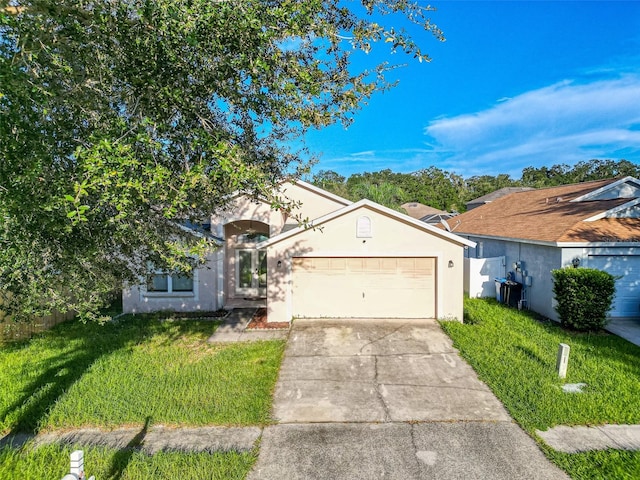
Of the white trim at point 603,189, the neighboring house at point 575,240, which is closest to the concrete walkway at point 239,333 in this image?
the neighboring house at point 575,240

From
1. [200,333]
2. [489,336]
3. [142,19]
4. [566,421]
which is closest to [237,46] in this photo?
[142,19]

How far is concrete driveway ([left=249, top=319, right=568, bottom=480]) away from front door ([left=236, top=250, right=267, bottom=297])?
5.91m

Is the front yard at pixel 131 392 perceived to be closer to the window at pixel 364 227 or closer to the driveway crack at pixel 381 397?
the driveway crack at pixel 381 397

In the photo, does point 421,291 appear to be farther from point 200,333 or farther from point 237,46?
point 237,46

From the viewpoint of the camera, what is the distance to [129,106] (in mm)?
4586

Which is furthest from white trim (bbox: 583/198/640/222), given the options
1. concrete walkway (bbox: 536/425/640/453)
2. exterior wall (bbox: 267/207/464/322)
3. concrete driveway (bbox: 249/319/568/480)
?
concrete walkway (bbox: 536/425/640/453)

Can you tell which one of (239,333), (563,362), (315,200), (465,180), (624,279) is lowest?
(239,333)

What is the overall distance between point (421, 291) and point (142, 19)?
10048 mm

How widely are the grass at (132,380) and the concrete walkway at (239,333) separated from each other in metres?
0.39

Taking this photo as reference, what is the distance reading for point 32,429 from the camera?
557cm

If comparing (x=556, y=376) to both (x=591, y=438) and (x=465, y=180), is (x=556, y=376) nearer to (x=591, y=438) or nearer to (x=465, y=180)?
(x=591, y=438)

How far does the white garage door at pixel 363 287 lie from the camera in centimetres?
1151

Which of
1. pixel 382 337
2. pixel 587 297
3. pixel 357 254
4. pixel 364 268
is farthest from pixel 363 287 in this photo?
pixel 587 297

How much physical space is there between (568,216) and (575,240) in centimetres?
268
